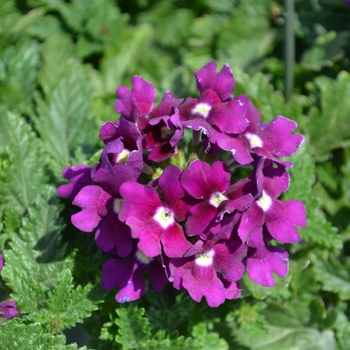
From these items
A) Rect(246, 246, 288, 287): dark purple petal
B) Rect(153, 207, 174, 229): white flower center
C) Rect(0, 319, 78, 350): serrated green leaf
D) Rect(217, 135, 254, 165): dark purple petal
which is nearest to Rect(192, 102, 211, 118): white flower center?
Rect(217, 135, 254, 165): dark purple petal

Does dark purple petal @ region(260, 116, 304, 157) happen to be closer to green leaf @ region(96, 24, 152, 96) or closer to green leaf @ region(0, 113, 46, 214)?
green leaf @ region(0, 113, 46, 214)

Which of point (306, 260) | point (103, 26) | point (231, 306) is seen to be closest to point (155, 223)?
point (231, 306)

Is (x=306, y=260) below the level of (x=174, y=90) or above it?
below

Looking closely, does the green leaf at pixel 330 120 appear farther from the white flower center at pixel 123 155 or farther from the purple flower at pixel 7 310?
the purple flower at pixel 7 310

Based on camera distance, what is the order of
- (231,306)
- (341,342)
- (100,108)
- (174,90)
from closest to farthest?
1. (231,306)
2. (341,342)
3. (100,108)
4. (174,90)

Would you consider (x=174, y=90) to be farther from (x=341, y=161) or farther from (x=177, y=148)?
(x=177, y=148)

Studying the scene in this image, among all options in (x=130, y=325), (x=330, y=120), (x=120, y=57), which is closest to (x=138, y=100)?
(x=130, y=325)

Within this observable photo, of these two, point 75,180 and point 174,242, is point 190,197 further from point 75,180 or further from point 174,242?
point 75,180
